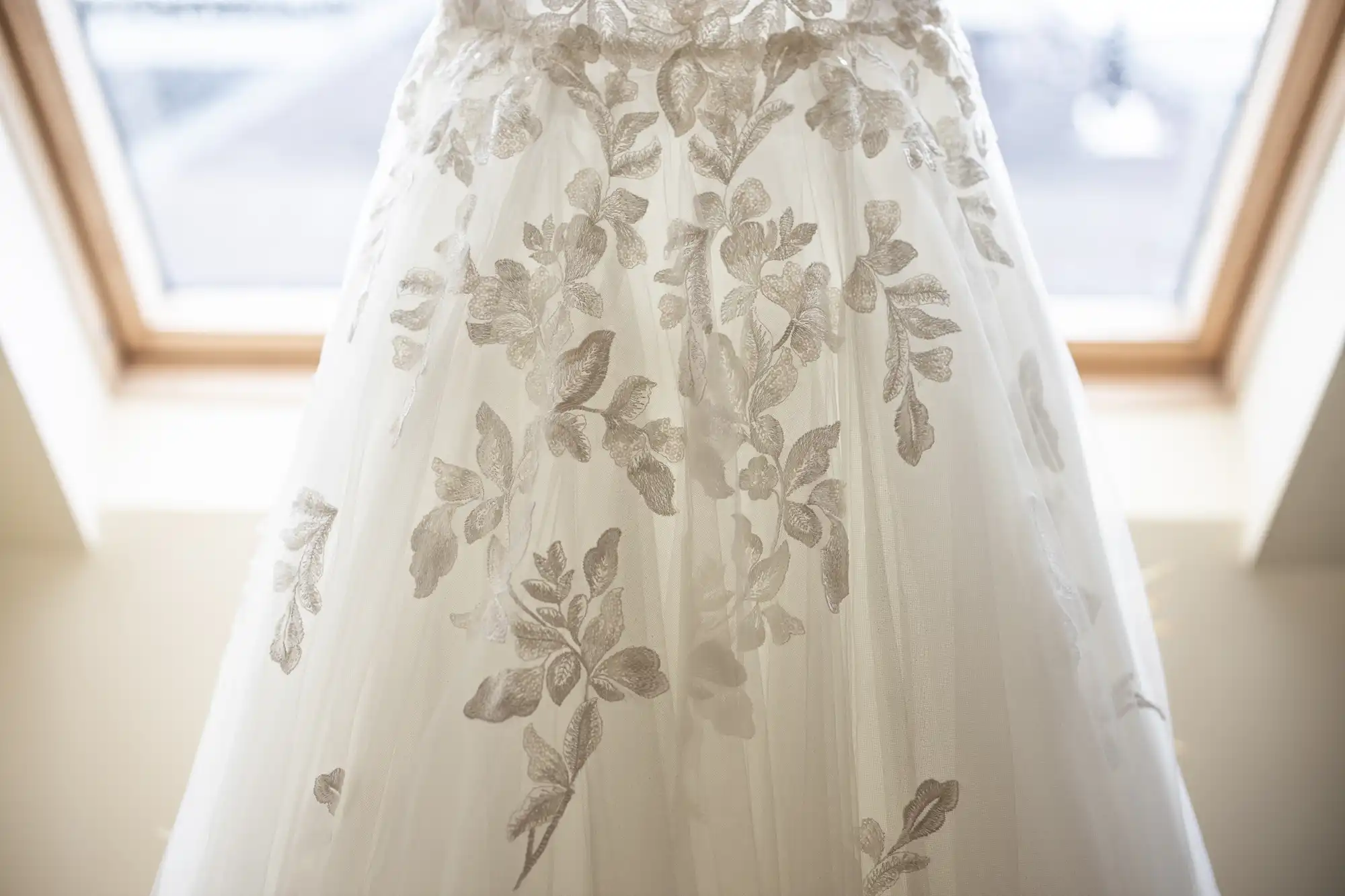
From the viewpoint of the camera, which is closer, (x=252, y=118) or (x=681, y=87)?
(x=681, y=87)

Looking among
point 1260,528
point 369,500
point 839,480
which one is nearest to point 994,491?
point 839,480

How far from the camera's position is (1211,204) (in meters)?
1.31

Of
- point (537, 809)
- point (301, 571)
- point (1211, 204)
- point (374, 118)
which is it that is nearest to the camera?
point (537, 809)

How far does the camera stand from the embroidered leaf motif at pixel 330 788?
2.12ft

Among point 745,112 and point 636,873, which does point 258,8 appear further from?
point 636,873

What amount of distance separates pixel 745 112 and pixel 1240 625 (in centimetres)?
92

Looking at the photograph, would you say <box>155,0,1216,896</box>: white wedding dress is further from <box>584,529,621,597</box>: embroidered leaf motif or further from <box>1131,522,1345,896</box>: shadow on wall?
<box>1131,522,1345,896</box>: shadow on wall

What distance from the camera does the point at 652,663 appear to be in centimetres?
65

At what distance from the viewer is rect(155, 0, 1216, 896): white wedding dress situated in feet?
2.11

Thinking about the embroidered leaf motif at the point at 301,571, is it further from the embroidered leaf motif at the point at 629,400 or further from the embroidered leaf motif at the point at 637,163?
the embroidered leaf motif at the point at 637,163

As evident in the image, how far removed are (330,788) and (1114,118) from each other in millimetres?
1290

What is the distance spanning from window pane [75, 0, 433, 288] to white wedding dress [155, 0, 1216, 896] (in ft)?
2.06

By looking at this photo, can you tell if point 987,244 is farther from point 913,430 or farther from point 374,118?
point 374,118

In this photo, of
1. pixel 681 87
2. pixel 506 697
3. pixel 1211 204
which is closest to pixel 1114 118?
pixel 1211 204
